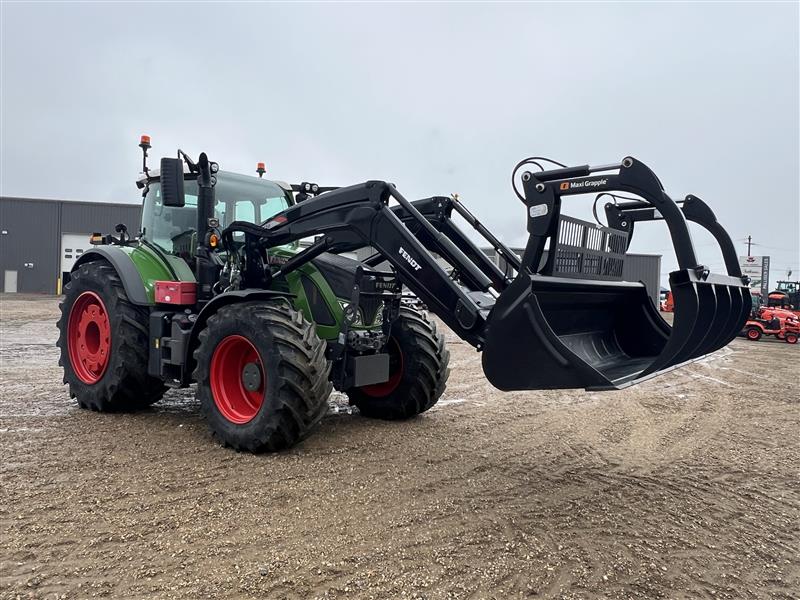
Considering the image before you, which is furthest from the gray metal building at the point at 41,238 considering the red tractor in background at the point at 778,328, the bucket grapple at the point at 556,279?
the bucket grapple at the point at 556,279

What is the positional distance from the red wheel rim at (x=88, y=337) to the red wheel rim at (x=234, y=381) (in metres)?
1.69

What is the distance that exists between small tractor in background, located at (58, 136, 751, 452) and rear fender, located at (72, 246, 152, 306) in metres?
0.02

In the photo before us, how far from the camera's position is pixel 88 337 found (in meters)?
6.29

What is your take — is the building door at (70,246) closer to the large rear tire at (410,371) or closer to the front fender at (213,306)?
the front fender at (213,306)

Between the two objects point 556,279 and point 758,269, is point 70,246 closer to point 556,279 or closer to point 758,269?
point 556,279

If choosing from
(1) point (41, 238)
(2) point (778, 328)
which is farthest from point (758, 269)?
(1) point (41, 238)

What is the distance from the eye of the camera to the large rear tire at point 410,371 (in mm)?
5711

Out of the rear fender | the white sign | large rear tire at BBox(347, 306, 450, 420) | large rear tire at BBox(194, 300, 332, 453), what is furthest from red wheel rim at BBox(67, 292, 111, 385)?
the white sign

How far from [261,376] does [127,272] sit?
2025 mm

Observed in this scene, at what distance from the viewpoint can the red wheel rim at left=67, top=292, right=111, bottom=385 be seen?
19.7ft

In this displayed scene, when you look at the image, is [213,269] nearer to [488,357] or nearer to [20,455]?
[20,455]

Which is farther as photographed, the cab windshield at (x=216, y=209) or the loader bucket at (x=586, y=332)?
the cab windshield at (x=216, y=209)

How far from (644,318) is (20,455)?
4827 millimetres

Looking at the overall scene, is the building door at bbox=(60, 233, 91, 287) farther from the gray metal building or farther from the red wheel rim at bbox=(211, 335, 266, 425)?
the red wheel rim at bbox=(211, 335, 266, 425)
